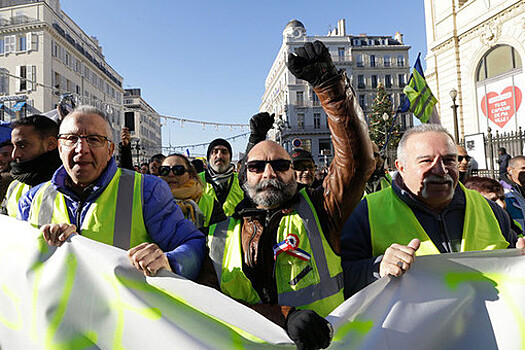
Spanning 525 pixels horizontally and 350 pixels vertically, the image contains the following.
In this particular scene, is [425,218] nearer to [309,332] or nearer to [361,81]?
[309,332]

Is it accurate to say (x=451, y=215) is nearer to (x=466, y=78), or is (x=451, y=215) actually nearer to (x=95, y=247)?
(x=95, y=247)

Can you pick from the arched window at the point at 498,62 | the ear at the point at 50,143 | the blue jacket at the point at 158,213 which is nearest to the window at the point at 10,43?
the arched window at the point at 498,62

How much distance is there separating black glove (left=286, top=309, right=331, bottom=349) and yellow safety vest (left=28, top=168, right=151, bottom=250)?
41.5 inches

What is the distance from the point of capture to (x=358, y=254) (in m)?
2.29

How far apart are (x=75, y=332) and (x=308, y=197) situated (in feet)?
4.63

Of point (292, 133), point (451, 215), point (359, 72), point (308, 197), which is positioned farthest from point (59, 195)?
point (359, 72)

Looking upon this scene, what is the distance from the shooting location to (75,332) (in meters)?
1.80

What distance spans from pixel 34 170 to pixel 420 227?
2647 mm

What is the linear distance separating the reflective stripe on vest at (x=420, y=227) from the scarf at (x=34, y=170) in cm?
230

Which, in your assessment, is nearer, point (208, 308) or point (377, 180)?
point (208, 308)

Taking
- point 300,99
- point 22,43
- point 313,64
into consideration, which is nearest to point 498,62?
point 313,64

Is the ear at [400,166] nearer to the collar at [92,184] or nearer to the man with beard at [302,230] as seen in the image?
the man with beard at [302,230]

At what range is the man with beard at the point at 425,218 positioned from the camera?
2.17m

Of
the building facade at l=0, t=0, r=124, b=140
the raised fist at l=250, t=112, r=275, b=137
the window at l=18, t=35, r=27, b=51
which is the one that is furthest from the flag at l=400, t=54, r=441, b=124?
the window at l=18, t=35, r=27, b=51
